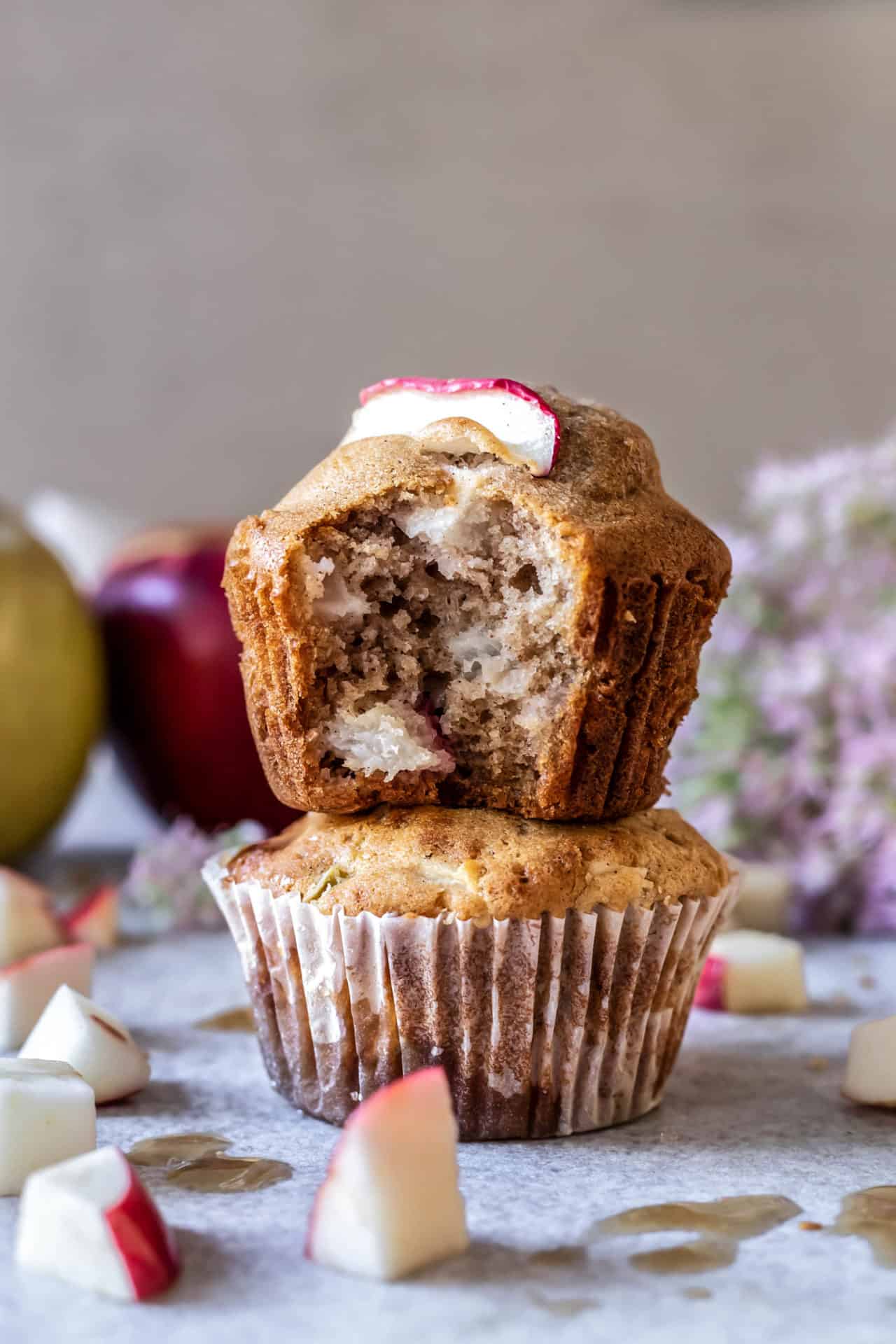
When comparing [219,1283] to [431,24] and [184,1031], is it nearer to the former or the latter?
[184,1031]

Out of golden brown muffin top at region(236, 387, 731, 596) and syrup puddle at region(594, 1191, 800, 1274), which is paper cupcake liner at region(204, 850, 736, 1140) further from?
golden brown muffin top at region(236, 387, 731, 596)

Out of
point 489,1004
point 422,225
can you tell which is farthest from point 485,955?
point 422,225

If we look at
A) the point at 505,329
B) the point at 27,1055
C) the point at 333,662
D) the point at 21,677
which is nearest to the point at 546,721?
the point at 333,662

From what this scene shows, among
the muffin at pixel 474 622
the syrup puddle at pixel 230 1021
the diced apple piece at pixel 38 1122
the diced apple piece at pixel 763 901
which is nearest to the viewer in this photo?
the diced apple piece at pixel 38 1122

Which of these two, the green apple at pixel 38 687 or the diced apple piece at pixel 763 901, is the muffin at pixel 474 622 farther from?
the green apple at pixel 38 687

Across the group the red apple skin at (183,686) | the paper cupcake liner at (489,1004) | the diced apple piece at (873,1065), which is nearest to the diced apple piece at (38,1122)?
the paper cupcake liner at (489,1004)

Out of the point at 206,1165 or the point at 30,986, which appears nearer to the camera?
the point at 206,1165

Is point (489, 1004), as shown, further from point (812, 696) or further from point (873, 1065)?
point (812, 696)
